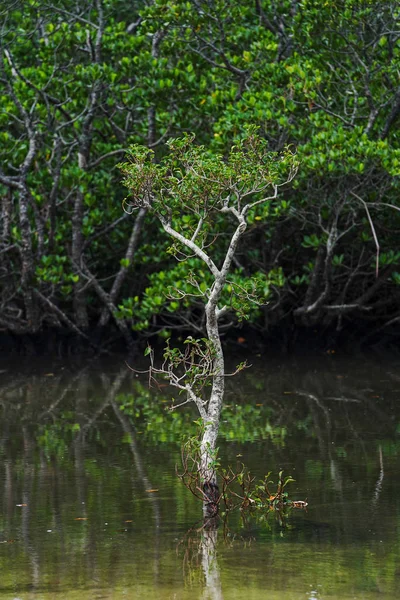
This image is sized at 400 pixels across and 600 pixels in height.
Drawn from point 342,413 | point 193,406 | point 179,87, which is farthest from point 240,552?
point 179,87

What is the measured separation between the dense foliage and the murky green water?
10.7 feet

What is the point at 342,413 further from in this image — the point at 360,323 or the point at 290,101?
the point at 360,323

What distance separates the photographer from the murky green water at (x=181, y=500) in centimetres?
528

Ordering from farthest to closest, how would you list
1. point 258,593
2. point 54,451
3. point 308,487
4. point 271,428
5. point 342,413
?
point 342,413
point 271,428
point 54,451
point 308,487
point 258,593

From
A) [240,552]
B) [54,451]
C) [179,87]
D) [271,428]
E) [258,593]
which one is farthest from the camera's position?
[179,87]

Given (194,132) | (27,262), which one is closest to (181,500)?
(194,132)

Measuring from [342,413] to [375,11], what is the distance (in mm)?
5874

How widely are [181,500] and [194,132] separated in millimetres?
8509

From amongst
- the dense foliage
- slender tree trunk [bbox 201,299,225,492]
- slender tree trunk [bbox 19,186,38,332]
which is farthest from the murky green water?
slender tree trunk [bbox 19,186,38,332]

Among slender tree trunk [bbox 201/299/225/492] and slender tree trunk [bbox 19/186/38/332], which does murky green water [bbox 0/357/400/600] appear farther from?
slender tree trunk [bbox 19/186/38/332]

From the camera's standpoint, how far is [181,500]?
6.98 meters

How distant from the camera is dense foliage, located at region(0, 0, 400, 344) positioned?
1392 centimetres

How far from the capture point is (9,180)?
15094mm

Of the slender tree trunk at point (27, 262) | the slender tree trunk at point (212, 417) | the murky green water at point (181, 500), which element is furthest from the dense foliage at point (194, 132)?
the slender tree trunk at point (212, 417)
